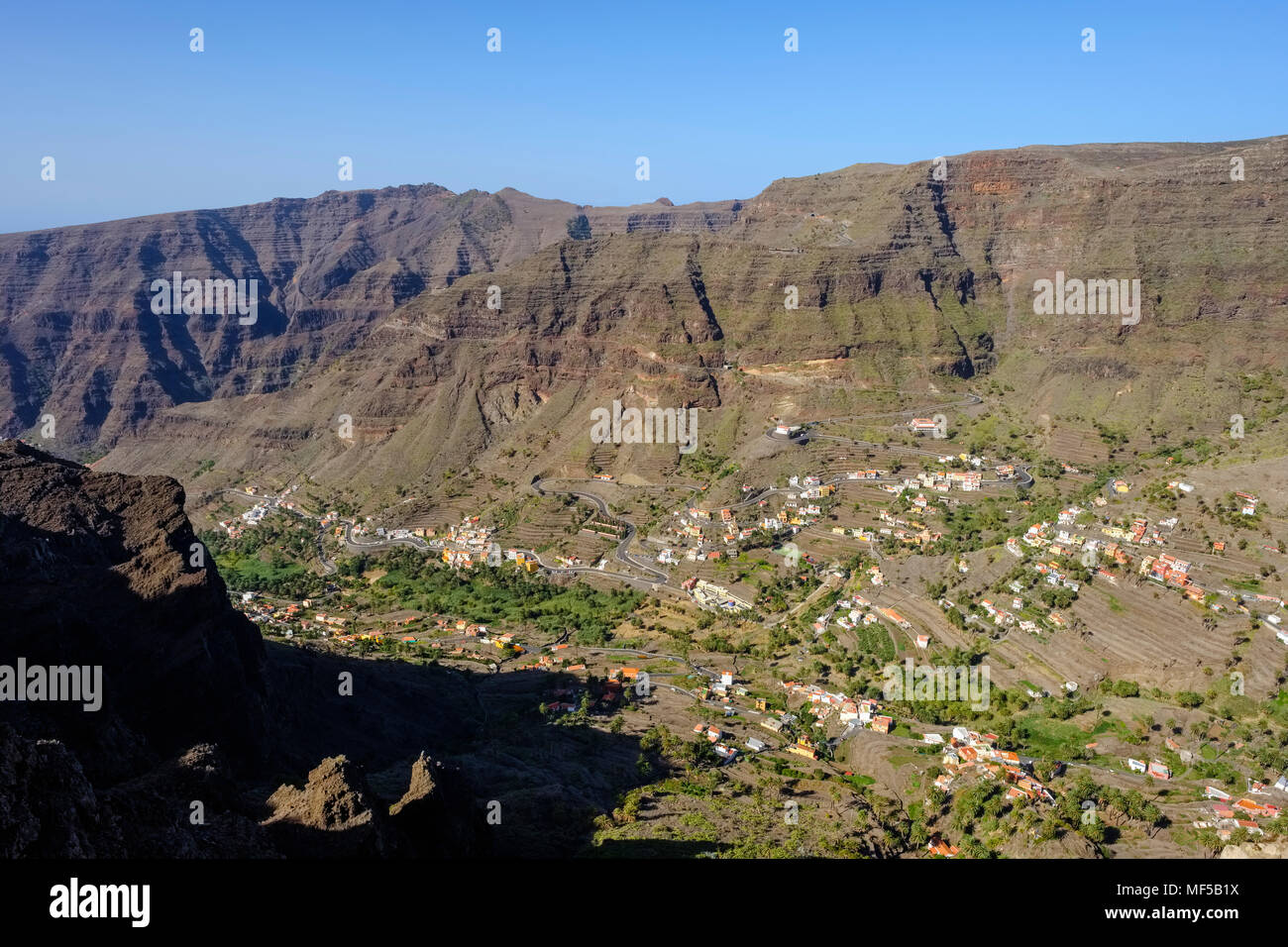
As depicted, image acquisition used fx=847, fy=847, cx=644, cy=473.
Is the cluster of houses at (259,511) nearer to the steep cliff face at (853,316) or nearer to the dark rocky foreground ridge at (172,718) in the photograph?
the steep cliff face at (853,316)

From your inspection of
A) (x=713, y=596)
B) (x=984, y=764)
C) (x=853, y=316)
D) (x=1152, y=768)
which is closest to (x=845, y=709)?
(x=984, y=764)

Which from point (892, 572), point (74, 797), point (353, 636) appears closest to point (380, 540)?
point (353, 636)

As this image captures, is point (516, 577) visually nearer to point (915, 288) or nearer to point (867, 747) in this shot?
point (867, 747)

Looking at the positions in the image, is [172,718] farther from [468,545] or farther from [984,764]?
[468,545]

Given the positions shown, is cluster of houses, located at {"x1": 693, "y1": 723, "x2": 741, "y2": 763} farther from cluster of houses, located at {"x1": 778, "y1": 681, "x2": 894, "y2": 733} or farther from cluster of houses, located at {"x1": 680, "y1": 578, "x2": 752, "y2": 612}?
cluster of houses, located at {"x1": 680, "y1": 578, "x2": 752, "y2": 612}

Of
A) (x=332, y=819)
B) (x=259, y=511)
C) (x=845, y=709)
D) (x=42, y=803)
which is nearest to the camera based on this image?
(x=42, y=803)
